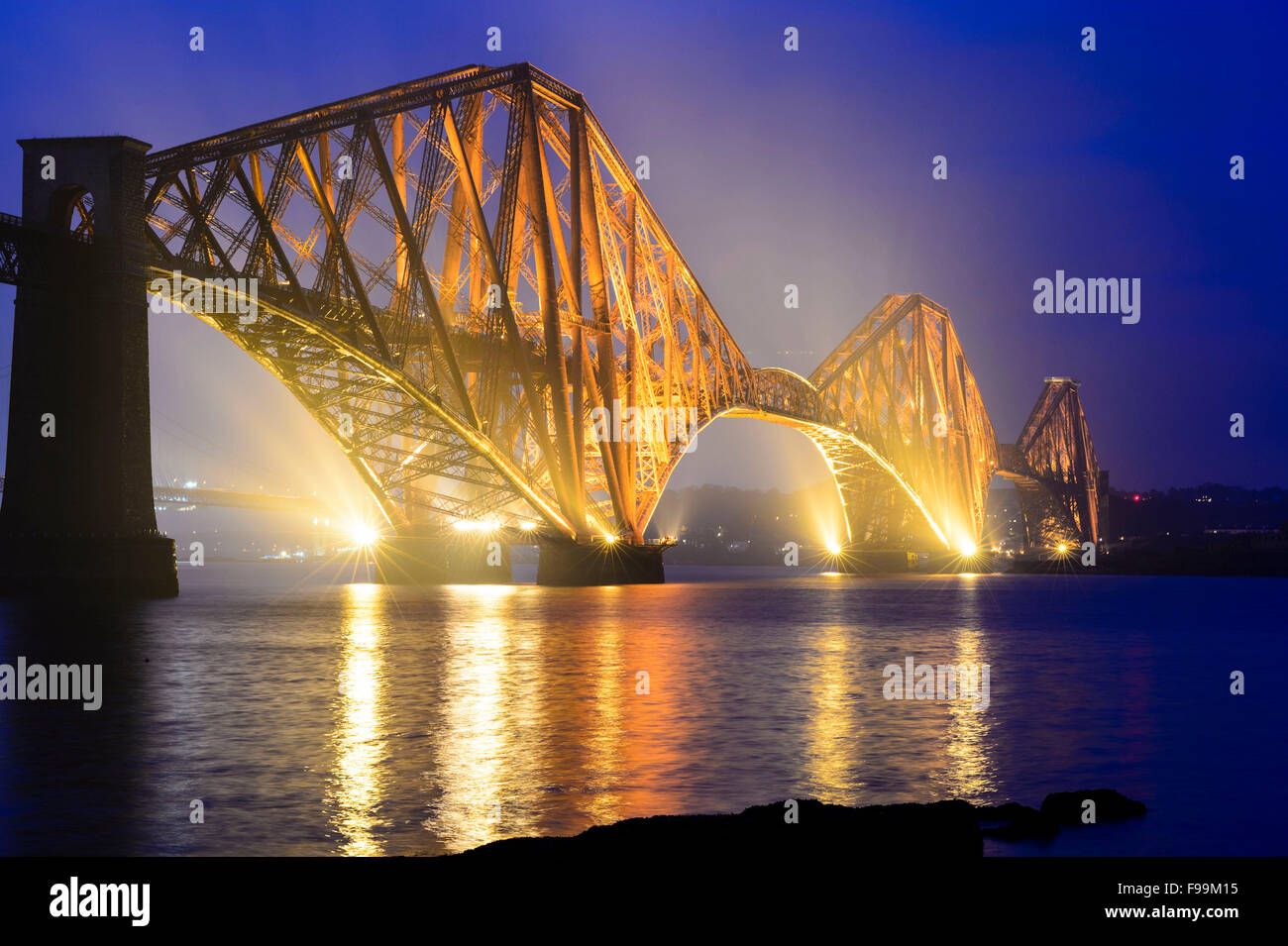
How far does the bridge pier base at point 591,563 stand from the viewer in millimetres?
67188

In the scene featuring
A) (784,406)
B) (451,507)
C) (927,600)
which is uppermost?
(784,406)

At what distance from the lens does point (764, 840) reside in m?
8.21

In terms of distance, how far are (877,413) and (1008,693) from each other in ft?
321

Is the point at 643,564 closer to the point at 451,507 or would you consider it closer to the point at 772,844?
the point at 451,507

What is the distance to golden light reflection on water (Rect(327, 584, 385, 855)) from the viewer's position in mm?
12141

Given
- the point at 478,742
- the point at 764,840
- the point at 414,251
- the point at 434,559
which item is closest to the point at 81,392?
the point at 414,251

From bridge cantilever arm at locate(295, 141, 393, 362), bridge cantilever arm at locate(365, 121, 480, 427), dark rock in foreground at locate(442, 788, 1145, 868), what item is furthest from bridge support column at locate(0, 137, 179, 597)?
dark rock in foreground at locate(442, 788, 1145, 868)

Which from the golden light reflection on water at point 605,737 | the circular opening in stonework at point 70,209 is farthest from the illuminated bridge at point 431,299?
the golden light reflection on water at point 605,737

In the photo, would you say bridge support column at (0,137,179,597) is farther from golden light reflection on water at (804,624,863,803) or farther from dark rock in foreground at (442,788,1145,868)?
dark rock in foreground at (442,788,1145,868)

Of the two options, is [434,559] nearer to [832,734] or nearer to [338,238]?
[338,238]

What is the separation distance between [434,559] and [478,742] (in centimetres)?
6256

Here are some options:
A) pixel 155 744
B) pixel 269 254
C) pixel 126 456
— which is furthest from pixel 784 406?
pixel 155 744

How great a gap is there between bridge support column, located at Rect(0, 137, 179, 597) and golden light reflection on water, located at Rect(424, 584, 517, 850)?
1158 cm
